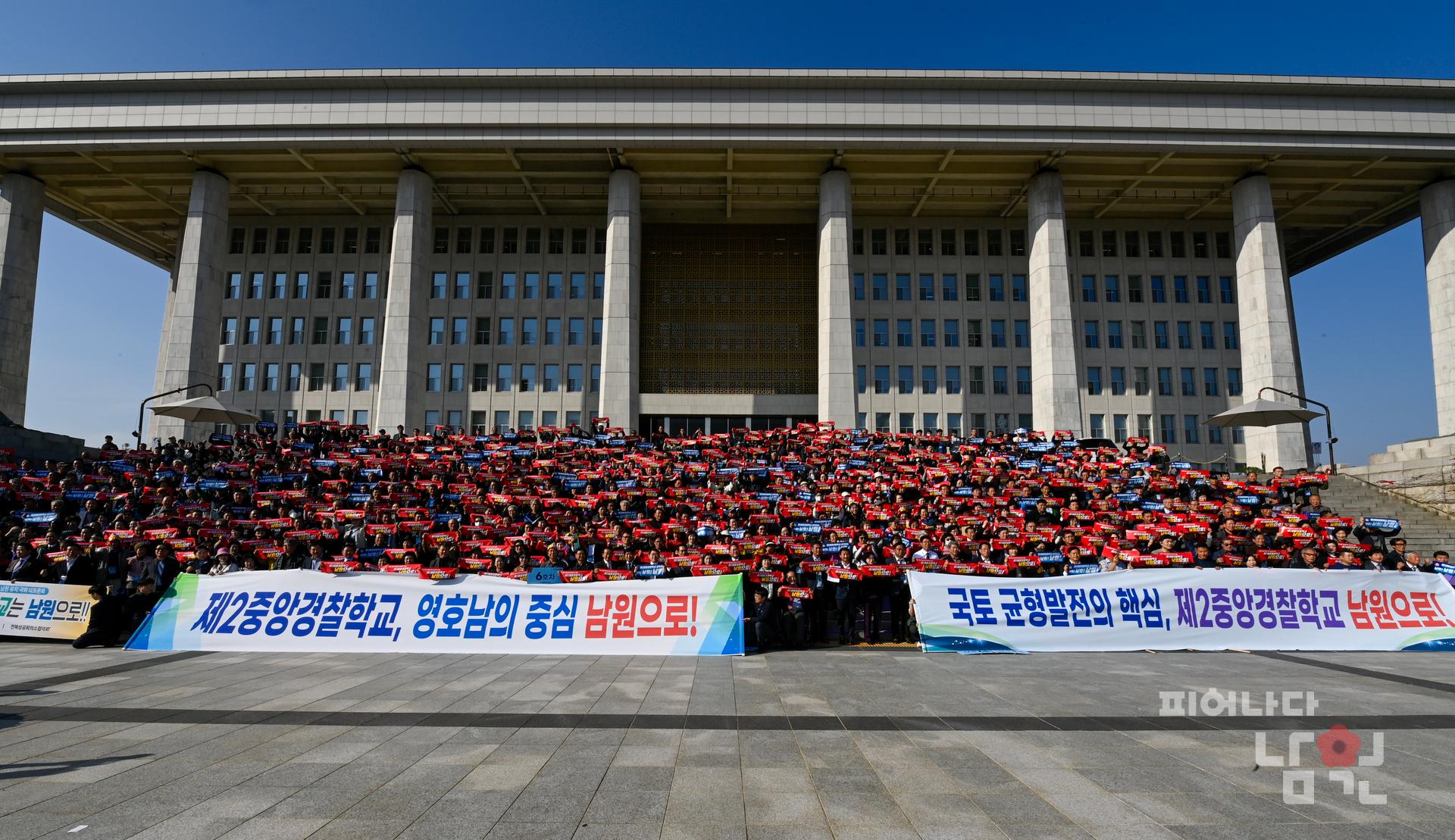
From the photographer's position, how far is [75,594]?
47.0 feet

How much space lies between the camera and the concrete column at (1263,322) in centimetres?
3853

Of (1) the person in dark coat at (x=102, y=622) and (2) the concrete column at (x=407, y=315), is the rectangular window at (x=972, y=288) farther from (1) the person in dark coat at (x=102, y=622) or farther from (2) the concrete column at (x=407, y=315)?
(1) the person in dark coat at (x=102, y=622)

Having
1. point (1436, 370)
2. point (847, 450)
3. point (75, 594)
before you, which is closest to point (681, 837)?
point (75, 594)

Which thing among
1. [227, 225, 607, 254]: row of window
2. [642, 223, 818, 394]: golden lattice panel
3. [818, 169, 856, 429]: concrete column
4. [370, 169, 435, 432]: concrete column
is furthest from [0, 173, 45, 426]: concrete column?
[818, 169, 856, 429]: concrete column

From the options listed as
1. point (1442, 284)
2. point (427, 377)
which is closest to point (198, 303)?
point (427, 377)

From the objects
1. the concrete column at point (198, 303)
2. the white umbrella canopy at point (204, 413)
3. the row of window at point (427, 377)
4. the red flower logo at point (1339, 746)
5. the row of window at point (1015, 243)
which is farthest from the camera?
the row of window at point (1015, 243)

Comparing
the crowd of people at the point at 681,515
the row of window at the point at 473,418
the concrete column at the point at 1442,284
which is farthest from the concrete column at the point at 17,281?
the concrete column at the point at 1442,284

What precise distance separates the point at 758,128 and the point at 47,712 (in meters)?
37.1

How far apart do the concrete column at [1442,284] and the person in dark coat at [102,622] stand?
171ft

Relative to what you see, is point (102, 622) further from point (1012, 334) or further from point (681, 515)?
point (1012, 334)

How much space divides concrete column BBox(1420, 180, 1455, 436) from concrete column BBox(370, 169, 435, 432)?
169 feet

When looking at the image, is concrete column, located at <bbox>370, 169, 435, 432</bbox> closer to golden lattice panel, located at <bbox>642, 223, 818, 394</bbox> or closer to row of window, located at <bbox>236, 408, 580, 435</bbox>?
row of window, located at <bbox>236, 408, 580, 435</bbox>

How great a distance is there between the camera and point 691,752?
708 centimetres

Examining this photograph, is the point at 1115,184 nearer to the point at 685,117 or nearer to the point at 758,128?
the point at 758,128
